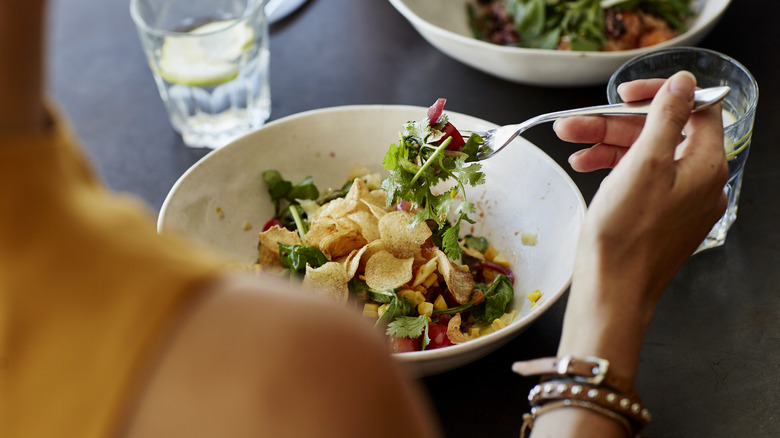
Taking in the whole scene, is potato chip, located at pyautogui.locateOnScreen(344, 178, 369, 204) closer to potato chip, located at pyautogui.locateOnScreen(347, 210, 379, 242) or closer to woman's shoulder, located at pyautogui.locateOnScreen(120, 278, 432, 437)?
→ potato chip, located at pyautogui.locateOnScreen(347, 210, 379, 242)

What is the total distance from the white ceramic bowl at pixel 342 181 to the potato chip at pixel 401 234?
0.19 m

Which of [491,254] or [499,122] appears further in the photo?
[499,122]

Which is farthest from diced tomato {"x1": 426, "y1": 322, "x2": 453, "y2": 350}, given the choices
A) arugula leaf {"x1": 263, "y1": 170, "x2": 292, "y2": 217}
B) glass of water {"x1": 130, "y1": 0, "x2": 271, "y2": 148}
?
glass of water {"x1": 130, "y1": 0, "x2": 271, "y2": 148}

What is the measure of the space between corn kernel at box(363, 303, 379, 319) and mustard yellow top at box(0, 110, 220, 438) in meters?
0.80

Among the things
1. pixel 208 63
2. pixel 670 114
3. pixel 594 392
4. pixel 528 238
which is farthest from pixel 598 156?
pixel 208 63

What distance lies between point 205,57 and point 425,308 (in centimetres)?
81

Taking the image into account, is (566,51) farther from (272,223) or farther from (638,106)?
(272,223)

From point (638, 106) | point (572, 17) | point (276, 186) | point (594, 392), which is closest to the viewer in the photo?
point (594, 392)

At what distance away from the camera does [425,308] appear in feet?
3.70

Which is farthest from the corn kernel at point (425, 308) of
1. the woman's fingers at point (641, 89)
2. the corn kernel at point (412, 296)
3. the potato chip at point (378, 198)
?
the woman's fingers at point (641, 89)

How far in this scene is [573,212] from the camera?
118 cm

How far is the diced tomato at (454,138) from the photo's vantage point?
117 centimetres

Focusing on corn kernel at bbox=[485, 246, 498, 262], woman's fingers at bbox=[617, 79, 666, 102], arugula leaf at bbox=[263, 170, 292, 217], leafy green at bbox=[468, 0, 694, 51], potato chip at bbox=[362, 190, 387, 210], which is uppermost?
woman's fingers at bbox=[617, 79, 666, 102]

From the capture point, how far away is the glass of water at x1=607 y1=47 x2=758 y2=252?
1.18m
